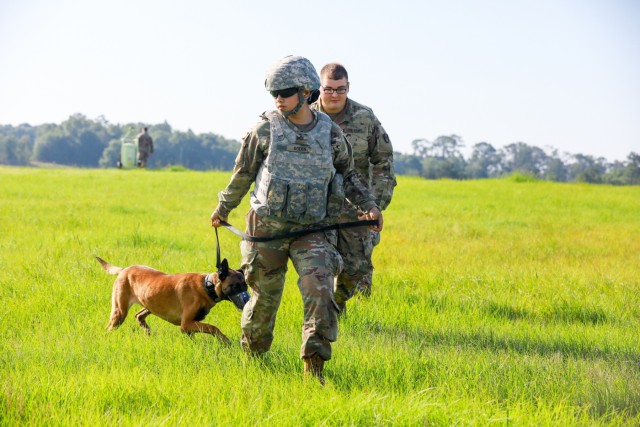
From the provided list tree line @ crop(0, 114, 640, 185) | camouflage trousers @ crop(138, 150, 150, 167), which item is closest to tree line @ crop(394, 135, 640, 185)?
tree line @ crop(0, 114, 640, 185)

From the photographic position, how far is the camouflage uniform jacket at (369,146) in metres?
7.02

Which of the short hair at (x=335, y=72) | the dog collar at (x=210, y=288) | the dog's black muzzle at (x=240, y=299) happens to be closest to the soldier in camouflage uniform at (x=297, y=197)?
the dog's black muzzle at (x=240, y=299)

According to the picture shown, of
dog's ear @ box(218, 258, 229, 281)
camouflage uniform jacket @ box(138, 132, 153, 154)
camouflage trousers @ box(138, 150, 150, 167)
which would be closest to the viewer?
dog's ear @ box(218, 258, 229, 281)

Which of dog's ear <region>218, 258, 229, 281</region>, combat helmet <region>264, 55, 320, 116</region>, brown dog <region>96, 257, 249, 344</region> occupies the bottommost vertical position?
brown dog <region>96, 257, 249, 344</region>

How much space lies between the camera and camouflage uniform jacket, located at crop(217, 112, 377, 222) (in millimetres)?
5164

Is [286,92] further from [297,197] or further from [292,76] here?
[297,197]

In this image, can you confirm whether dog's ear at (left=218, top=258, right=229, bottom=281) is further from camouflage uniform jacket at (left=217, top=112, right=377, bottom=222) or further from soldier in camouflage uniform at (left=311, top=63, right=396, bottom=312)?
soldier in camouflage uniform at (left=311, top=63, right=396, bottom=312)

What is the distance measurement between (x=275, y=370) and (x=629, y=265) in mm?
7605

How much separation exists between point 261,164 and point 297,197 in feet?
1.45

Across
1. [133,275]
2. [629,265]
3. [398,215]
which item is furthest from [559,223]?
[133,275]

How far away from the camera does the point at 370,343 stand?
241 inches

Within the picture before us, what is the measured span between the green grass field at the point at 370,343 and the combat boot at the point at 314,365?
0.08 m

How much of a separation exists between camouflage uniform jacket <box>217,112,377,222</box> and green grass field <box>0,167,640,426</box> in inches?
43.9

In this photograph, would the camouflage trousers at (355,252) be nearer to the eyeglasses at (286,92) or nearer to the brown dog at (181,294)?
the brown dog at (181,294)
